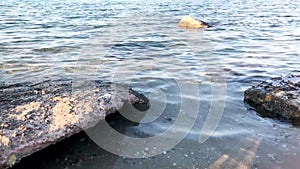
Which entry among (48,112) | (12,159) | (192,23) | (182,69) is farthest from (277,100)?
(192,23)

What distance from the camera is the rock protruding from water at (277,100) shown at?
5047mm

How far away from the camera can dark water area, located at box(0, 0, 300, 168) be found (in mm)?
4164

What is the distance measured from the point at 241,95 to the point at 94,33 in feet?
28.3

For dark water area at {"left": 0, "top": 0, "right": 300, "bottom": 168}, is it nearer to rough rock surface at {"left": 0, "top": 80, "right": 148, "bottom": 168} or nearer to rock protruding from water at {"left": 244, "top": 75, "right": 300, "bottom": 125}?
rock protruding from water at {"left": 244, "top": 75, "right": 300, "bottom": 125}

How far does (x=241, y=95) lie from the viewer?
20.0 feet

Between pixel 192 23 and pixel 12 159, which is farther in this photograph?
pixel 192 23

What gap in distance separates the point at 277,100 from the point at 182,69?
9.88 feet

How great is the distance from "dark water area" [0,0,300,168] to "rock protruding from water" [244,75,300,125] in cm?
20

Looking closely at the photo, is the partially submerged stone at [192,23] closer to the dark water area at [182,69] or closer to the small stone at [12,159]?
the dark water area at [182,69]

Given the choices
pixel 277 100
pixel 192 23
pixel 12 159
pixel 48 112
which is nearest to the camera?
pixel 12 159

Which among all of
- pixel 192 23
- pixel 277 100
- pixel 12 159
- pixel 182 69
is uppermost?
pixel 12 159

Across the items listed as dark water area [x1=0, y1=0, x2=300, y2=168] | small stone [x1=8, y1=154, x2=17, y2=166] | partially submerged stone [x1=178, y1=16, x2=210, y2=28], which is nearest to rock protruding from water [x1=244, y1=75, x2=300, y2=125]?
dark water area [x1=0, y1=0, x2=300, y2=168]

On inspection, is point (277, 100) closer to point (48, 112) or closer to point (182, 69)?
point (182, 69)

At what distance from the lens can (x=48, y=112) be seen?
4.45m
